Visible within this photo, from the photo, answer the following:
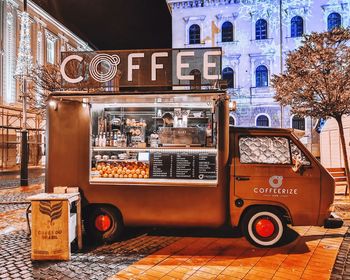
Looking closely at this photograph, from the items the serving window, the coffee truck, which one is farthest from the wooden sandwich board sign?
the serving window

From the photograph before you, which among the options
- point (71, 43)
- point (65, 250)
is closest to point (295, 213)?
point (65, 250)

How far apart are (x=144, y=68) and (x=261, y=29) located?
91.9 feet

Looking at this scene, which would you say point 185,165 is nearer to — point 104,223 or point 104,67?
point 104,223

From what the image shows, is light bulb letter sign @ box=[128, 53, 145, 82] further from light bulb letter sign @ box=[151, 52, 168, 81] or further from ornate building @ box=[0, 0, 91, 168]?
ornate building @ box=[0, 0, 91, 168]

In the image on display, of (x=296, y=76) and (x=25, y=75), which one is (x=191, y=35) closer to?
(x=25, y=75)

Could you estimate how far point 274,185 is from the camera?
6.16 meters

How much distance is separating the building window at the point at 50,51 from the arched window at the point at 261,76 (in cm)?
2014

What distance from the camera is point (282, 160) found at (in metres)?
6.34

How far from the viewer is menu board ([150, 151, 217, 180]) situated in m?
6.53

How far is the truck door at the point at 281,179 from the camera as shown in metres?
6.11

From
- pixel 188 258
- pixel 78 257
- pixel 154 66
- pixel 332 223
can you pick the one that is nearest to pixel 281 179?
pixel 332 223

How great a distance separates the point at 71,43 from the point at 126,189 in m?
35.4

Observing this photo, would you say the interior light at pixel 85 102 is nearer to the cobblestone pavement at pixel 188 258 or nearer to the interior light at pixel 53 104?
the interior light at pixel 53 104

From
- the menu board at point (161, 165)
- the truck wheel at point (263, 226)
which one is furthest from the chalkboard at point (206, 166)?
the truck wheel at point (263, 226)
